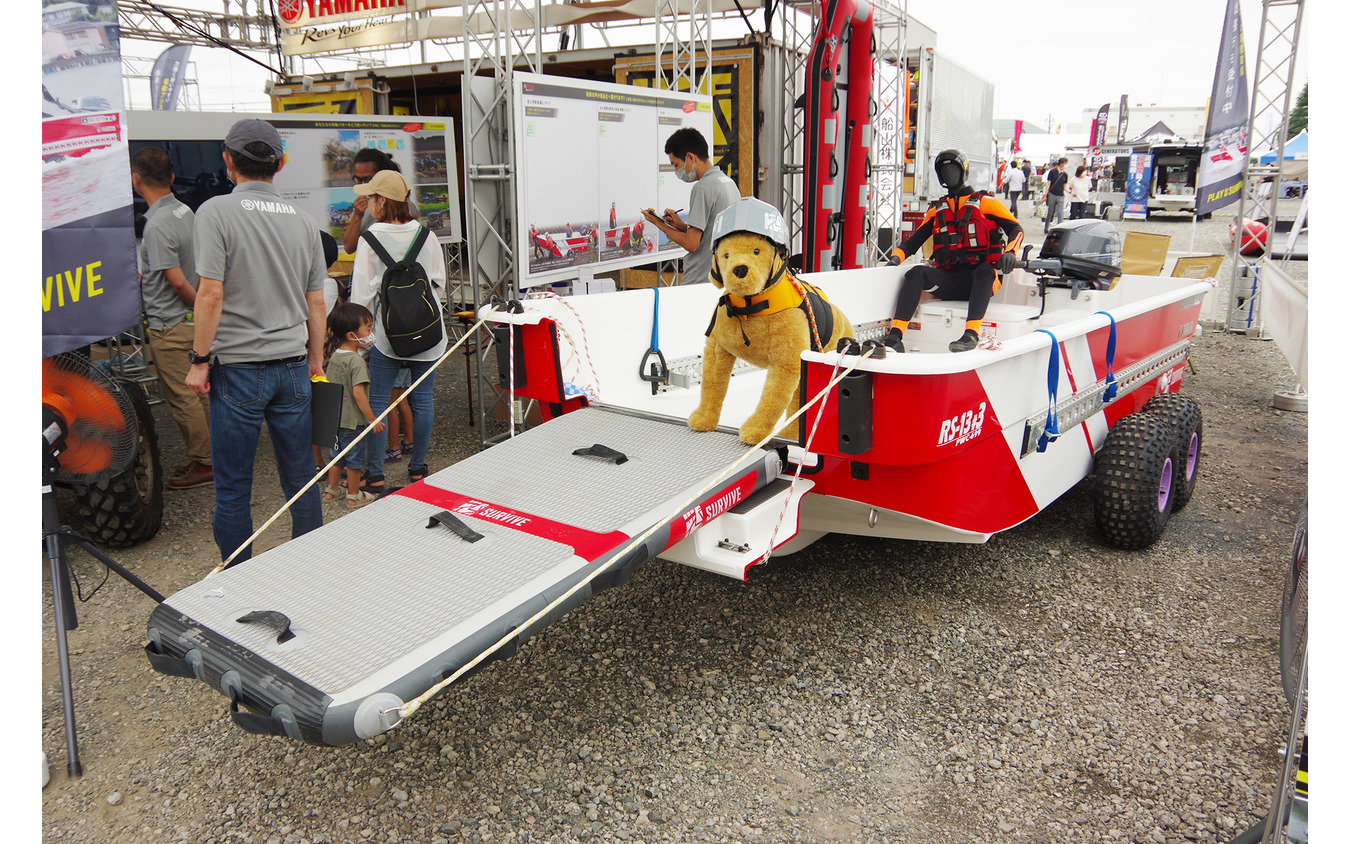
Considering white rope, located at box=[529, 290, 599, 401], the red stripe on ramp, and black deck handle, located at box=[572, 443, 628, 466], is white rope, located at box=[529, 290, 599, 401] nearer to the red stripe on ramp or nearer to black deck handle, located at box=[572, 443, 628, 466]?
black deck handle, located at box=[572, 443, 628, 466]

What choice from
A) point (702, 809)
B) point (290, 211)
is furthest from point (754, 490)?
point (290, 211)

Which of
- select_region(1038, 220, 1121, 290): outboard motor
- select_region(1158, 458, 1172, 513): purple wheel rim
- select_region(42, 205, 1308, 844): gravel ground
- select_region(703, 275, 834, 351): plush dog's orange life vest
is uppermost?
select_region(1038, 220, 1121, 290): outboard motor

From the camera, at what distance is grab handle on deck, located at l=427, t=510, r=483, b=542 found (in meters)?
→ 2.47

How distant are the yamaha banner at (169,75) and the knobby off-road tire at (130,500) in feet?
42.2

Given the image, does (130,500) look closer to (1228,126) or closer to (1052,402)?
(1052,402)

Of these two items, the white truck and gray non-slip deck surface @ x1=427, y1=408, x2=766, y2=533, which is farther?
the white truck

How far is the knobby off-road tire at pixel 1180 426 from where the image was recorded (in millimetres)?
3965

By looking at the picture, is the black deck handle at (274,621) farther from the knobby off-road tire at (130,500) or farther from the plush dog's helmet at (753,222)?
the knobby off-road tire at (130,500)

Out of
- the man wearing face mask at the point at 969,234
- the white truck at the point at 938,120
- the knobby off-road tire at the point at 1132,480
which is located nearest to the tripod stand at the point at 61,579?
the knobby off-road tire at the point at 1132,480

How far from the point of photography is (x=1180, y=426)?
3959 mm

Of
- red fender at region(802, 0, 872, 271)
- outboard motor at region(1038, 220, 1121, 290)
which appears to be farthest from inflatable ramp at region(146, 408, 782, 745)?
red fender at region(802, 0, 872, 271)

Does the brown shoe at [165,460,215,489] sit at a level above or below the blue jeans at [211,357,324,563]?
below

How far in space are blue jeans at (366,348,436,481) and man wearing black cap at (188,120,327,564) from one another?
107cm

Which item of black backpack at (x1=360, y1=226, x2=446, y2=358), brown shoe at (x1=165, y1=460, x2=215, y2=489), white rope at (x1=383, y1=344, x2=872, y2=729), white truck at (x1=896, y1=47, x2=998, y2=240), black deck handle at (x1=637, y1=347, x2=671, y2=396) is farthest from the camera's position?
white truck at (x1=896, y1=47, x2=998, y2=240)
